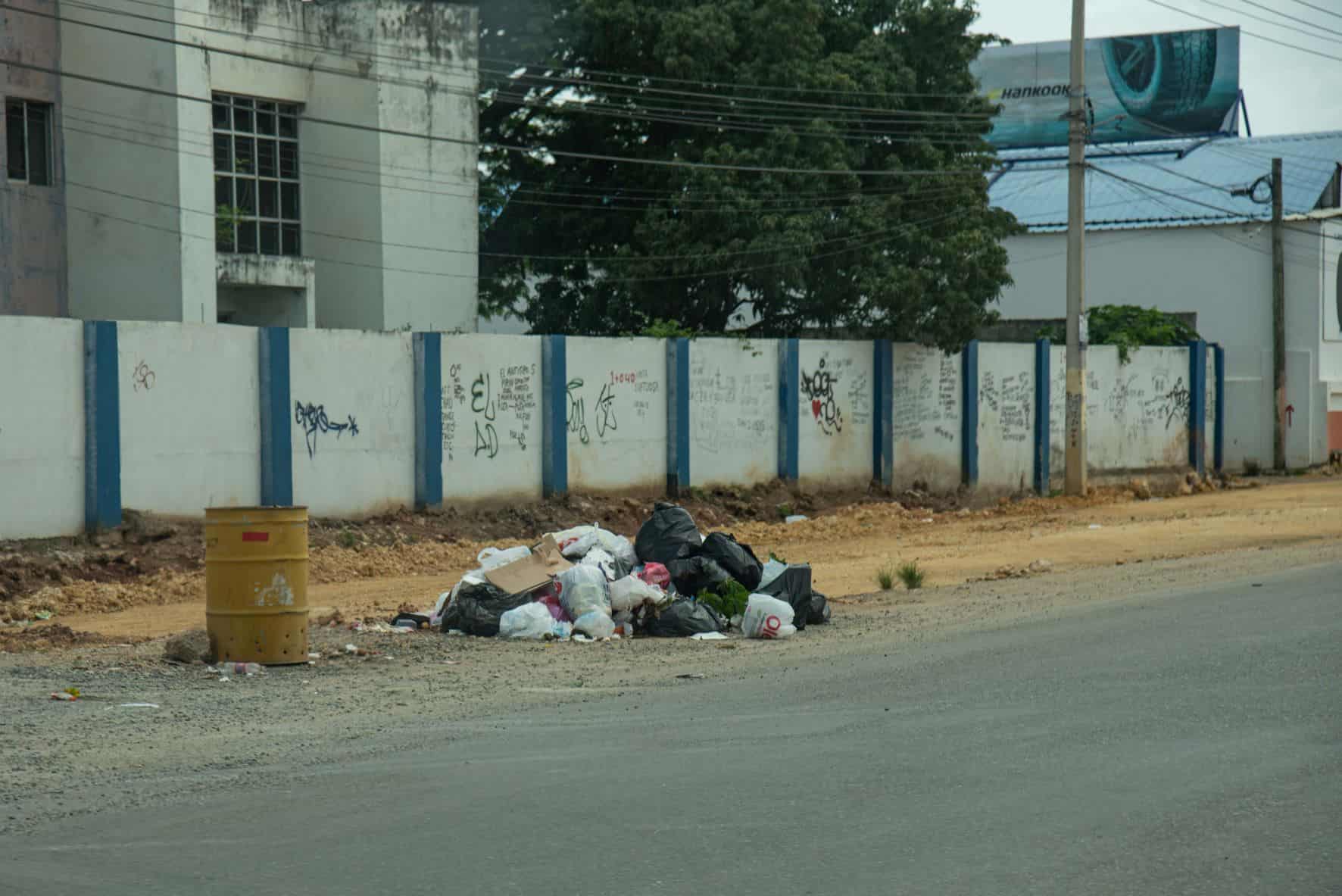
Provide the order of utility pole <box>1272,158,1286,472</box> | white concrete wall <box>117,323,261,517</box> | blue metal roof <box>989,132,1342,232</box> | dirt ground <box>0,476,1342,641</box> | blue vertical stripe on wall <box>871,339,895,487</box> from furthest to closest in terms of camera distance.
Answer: blue metal roof <box>989,132,1342,232</box>, utility pole <box>1272,158,1286,472</box>, blue vertical stripe on wall <box>871,339,895,487</box>, white concrete wall <box>117,323,261,517</box>, dirt ground <box>0,476,1342,641</box>

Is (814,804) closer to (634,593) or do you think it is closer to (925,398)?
(634,593)

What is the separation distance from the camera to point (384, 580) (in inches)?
626

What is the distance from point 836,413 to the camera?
2436cm

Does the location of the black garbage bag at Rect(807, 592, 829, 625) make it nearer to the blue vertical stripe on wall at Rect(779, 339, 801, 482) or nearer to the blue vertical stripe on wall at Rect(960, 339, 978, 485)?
the blue vertical stripe on wall at Rect(779, 339, 801, 482)

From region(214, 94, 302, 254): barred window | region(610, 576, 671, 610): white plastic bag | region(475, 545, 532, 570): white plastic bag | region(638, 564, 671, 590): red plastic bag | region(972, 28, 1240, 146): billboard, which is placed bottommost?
region(610, 576, 671, 610): white plastic bag

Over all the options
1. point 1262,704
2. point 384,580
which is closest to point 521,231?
point 384,580

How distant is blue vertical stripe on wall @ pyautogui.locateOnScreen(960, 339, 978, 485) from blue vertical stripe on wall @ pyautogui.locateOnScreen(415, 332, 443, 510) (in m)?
11.3

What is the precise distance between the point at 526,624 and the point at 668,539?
156 cm

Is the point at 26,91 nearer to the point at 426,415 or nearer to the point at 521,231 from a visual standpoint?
the point at 521,231

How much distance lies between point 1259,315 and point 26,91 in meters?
29.4

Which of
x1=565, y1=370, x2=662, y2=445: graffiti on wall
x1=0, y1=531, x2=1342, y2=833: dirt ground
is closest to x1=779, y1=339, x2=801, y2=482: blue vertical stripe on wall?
x1=565, y1=370, x2=662, y2=445: graffiti on wall

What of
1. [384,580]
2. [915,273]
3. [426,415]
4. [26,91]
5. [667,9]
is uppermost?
[667,9]

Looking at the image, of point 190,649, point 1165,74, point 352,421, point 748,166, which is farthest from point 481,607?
point 1165,74

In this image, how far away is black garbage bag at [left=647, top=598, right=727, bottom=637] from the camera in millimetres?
11820
